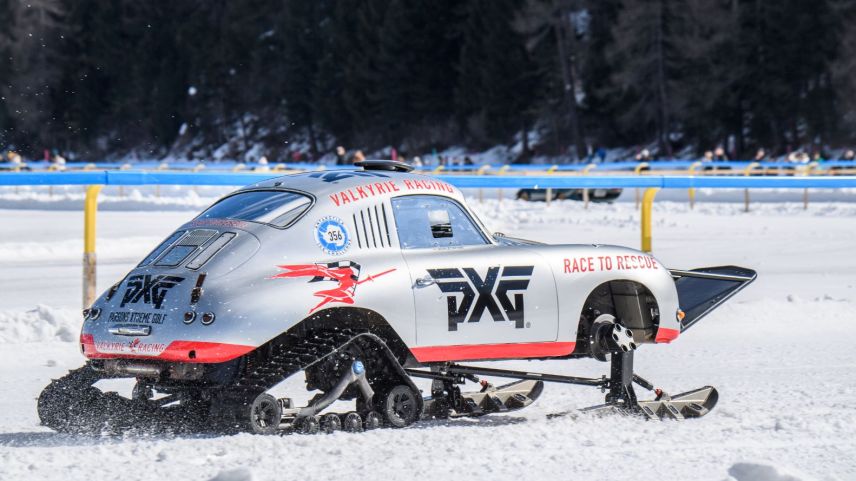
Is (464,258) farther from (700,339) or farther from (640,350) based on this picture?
(700,339)

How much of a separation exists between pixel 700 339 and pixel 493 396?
13.0ft

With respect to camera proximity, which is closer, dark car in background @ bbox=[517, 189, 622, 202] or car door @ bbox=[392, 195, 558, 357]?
car door @ bbox=[392, 195, 558, 357]

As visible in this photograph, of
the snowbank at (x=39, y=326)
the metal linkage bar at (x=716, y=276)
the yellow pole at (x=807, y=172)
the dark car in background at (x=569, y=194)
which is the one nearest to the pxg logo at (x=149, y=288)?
the metal linkage bar at (x=716, y=276)

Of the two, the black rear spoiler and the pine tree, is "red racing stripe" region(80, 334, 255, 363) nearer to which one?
the black rear spoiler

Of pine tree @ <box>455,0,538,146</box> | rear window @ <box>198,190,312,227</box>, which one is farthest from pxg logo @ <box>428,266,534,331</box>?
pine tree @ <box>455,0,538,146</box>

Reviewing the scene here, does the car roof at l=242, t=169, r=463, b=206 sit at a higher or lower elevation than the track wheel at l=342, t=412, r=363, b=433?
higher

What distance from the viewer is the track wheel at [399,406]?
745 cm

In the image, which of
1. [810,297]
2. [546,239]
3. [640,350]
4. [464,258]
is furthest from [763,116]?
[464,258]

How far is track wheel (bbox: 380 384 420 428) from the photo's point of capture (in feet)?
24.4

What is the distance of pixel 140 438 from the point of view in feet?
23.1

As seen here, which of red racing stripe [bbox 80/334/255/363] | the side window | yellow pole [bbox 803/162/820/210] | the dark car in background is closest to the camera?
red racing stripe [bbox 80/334/255/363]

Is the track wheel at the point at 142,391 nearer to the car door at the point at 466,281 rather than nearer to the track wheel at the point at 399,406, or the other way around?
the track wheel at the point at 399,406

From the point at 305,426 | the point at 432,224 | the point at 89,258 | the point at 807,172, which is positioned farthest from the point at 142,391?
the point at 807,172

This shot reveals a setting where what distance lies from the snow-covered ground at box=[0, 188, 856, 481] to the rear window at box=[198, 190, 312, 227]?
1.23m
